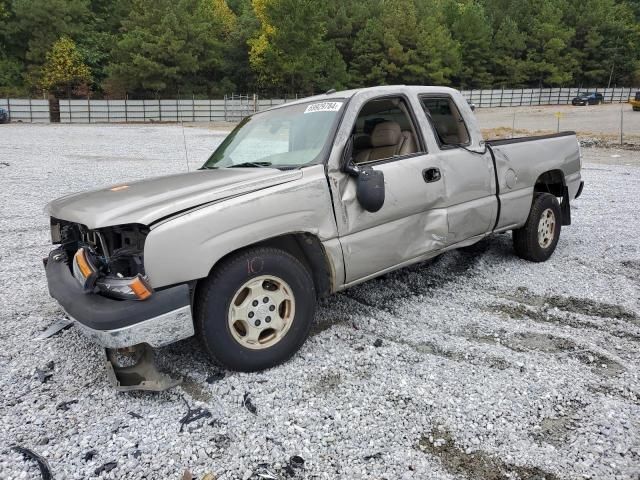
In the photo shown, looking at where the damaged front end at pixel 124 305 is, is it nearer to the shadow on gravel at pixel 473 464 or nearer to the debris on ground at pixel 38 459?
the debris on ground at pixel 38 459

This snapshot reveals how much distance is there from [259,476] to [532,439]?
4.53 ft

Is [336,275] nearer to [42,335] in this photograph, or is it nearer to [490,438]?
[490,438]

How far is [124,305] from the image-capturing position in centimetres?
268

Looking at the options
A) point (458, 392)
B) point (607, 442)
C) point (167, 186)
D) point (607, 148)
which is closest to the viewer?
point (607, 442)

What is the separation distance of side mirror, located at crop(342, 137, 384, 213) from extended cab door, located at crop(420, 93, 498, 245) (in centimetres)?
95

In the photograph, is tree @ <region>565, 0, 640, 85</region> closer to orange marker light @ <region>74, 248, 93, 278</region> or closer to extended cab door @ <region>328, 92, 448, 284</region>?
extended cab door @ <region>328, 92, 448, 284</region>

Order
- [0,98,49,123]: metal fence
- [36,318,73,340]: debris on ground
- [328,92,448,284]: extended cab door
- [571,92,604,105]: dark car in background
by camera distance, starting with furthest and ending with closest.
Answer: [571,92,604,105]: dark car in background < [0,98,49,123]: metal fence < [36,318,73,340]: debris on ground < [328,92,448,284]: extended cab door

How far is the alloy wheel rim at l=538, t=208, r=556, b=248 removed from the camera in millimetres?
5344

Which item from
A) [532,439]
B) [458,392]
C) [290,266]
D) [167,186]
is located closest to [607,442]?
[532,439]

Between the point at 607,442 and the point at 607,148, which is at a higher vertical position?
the point at 607,148

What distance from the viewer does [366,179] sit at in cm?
340

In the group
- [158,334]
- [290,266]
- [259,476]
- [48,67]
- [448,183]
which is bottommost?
[259,476]

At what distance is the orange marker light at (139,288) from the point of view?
2.64m

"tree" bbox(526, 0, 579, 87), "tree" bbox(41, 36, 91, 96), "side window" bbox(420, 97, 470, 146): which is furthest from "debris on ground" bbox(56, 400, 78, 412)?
"tree" bbox(526, 0, 579, 87)
